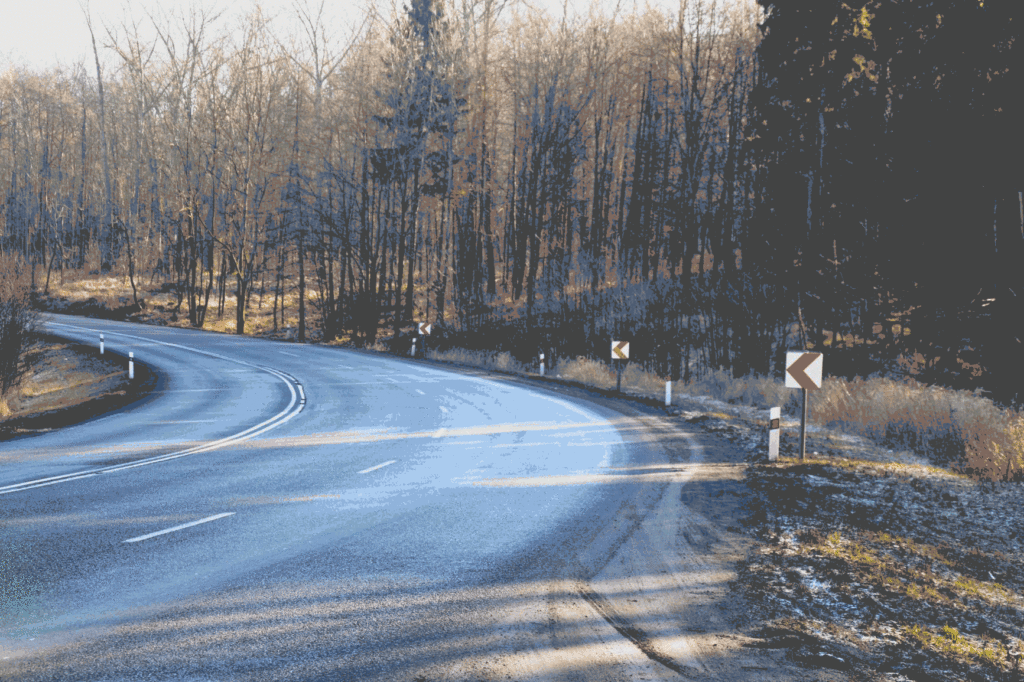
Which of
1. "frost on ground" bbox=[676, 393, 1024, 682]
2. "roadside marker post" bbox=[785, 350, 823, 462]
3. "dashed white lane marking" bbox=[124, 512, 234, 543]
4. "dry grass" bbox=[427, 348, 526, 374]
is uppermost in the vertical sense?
"roadside marker post" bbox=[785, 350, 823, 462]

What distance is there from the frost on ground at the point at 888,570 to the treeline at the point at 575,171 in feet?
27.7

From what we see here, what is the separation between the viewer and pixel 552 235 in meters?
45.4

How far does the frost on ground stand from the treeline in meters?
8.43

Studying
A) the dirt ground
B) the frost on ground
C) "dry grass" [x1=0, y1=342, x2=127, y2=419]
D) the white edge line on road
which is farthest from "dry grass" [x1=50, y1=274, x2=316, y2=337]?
the frost on ground

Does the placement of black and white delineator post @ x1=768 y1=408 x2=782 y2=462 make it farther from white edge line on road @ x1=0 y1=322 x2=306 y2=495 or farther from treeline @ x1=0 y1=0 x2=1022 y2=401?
white edge line on road @ x1=0 y1=322 x2=306 y2=495

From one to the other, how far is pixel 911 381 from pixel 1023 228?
17.4ft

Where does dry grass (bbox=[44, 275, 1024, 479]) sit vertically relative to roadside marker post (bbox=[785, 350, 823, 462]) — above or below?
below

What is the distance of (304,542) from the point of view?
6984 millimetres

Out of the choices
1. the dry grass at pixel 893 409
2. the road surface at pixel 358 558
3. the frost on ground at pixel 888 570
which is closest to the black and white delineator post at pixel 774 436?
the frost on ground at pixel 888 570

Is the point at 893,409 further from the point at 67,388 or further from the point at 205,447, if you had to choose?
the point at 67,388

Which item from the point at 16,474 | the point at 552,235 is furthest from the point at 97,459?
the point at 552,235

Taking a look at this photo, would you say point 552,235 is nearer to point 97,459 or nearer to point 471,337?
point 471,337

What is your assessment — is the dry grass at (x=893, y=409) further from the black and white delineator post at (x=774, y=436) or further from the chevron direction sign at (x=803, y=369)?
the black and white delineator post at (x=774, y=436)

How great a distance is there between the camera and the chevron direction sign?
11398 millimetres
